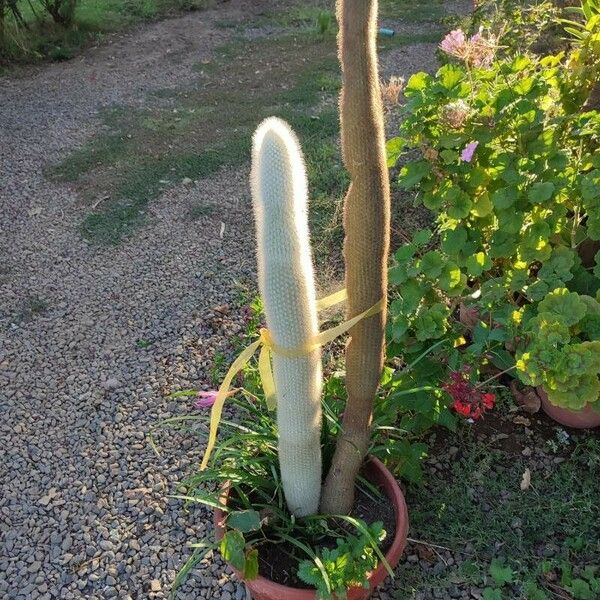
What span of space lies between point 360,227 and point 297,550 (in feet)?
3.16

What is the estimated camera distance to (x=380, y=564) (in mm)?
1764

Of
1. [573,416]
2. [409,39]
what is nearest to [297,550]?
[573,416]

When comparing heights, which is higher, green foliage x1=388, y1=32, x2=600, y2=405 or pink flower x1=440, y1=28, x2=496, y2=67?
pink flower x1=440, y1=28, x2=496, y2=67

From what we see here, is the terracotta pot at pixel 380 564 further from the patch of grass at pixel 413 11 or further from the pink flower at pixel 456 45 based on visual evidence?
the patch of grass at pixel 413 11

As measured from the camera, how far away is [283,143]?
1.41m

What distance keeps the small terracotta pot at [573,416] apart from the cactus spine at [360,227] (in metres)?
0.87

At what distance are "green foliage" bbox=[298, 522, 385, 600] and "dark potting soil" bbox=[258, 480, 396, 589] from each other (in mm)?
116

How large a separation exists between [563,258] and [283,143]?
119 centimetres

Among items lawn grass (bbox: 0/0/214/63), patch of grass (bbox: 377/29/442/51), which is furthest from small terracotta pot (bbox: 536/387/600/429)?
lawn grass (bbox: 0/0/214/63)

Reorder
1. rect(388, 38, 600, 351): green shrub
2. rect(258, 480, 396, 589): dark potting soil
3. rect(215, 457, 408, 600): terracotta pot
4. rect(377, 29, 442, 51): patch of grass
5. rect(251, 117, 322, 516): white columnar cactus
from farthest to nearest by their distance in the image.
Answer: rect(377, 29, 442, 51): patch of grass
rect(388, 38, 600, 351): green shrub
rect(258, 480, 396, 589): dark potting soil
rect(215, 457, 408, 600): terracotta pot
rect(251, 117, 322, 516): white columnar cactus

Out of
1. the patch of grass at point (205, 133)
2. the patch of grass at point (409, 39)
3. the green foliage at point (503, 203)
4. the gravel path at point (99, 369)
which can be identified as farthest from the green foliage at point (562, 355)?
the patch of grass at point (409, 39)

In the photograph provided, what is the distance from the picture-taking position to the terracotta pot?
5.54 feet

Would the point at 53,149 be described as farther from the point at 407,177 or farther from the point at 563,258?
the point at 563,258

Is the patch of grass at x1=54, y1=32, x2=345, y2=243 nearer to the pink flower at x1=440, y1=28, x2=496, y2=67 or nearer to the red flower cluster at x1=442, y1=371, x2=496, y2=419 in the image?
the pink flower at x1=440, y1=28, x2=496, y2=67
